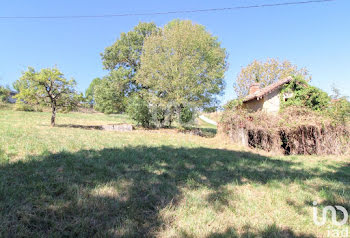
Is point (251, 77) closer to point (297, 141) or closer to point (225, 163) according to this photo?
point (297, 141)

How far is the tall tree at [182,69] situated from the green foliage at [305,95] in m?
5.76

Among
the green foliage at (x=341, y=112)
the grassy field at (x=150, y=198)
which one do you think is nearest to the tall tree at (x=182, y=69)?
the green foliage at (x=341, y=112)

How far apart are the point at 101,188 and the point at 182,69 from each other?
13261 millimetres

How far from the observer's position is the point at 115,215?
2439mm

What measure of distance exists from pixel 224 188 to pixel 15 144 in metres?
6.23

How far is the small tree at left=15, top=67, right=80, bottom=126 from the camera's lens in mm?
11594

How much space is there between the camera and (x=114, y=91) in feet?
68.5

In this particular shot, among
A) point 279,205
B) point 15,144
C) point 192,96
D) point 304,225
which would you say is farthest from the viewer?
point 192,96

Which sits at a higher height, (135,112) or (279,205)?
(135,112)

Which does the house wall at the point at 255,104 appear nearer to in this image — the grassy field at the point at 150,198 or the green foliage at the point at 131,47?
the grassy field at the point at 150,198

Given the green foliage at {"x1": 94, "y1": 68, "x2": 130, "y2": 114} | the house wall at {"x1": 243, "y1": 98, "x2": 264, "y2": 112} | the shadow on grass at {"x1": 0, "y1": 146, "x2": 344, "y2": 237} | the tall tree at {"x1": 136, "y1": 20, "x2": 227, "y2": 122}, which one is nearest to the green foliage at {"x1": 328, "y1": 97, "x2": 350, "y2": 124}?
the shadow on grass at {"x1": 0, "y1": 146, "x2": 344, "y2": 237}

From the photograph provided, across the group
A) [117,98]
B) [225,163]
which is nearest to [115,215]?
[225,163]

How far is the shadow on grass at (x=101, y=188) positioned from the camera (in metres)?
2.16
